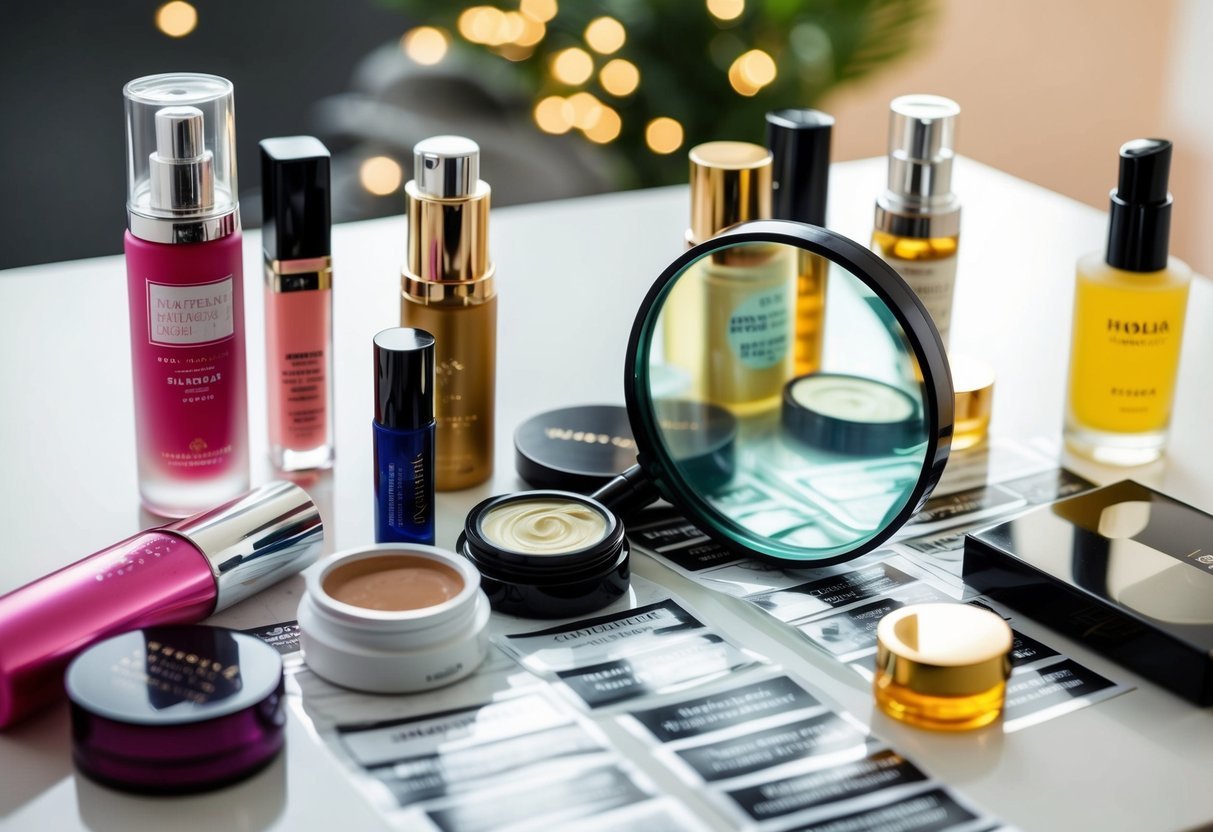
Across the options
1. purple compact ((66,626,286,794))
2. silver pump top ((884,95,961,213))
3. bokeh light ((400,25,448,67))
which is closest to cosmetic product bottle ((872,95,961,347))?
silver pump top ((884,95,961,213))

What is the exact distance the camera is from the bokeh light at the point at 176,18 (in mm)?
2020

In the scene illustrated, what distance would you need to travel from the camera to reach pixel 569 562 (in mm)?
790

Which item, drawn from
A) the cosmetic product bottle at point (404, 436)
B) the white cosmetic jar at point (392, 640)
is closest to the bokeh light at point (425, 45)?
the cosmetic product bottle at point (404, 436)

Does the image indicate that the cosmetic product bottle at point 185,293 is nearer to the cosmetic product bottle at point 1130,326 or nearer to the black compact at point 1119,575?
the black compact at point 1119,575

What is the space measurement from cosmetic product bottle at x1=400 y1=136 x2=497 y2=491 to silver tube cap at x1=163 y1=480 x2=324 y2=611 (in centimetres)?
12

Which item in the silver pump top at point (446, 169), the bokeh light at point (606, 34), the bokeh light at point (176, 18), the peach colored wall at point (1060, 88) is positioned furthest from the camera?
the peach colored wall at point (1060, 88)

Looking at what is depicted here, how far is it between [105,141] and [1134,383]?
1.54 meters

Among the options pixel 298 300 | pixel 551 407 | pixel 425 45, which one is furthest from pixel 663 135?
pixel 298 300

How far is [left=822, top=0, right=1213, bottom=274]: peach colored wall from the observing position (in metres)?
2.43

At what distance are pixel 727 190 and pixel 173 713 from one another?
1.68 ft

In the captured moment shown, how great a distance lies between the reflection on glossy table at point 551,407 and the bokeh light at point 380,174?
78 centimetres

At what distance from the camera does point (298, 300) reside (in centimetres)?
92

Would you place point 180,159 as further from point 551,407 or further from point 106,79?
point 106,79

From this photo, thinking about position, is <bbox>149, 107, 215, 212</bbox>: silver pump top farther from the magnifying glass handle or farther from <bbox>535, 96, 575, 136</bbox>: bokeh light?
<bbox>535, 96, 575, 136</bbox>: bokeh light
